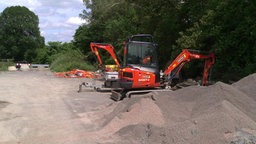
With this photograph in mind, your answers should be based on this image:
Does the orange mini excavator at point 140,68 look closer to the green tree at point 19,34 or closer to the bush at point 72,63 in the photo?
the bush at point 72,63

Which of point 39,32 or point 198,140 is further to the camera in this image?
point 39,32

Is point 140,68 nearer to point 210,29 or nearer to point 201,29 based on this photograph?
point 210,29

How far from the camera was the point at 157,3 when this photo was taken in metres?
28.4

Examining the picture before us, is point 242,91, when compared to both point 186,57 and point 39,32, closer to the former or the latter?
point 186,57

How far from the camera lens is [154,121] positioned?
10.7 metres

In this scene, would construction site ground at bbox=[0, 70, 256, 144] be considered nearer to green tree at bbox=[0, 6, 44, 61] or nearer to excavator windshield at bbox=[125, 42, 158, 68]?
excavator windshield at bbox=[125, 42, 158, 68]

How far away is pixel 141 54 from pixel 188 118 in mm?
6758

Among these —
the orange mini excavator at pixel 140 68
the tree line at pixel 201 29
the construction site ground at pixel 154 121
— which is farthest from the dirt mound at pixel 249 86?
the tree line at pixel 201 29

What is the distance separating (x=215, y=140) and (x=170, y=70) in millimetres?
10198

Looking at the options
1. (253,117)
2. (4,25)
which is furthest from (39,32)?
(253,117)

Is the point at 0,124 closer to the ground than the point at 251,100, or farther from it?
closer to the ground

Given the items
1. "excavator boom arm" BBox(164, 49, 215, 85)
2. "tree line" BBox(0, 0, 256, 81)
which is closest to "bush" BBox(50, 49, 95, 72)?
"tree line" BBox(0, 0, 256, 81)

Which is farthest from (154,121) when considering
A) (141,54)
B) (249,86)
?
(141,54)

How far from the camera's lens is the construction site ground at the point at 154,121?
8.77 meters
